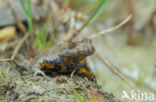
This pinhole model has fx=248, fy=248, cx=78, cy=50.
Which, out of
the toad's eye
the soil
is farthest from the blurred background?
the soil

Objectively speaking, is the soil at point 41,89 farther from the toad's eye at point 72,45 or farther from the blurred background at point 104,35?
the blurred background at point 104,35

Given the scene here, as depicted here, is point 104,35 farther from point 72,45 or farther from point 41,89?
point 41,89

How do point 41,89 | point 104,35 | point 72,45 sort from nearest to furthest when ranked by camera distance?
point 41,89 → point 72,45 → point 104,35

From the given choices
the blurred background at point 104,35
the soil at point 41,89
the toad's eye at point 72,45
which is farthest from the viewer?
the blurred background at point 104,35

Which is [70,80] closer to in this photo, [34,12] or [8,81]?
[8,81]

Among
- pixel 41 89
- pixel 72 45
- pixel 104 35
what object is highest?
pixel 104 35

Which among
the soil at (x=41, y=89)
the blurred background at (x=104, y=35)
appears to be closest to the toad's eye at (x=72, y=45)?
the soil at (x=41, y=89)

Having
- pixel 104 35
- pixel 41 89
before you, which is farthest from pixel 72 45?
pixel 104 35

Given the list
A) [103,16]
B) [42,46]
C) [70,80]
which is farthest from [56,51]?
[103,16]
